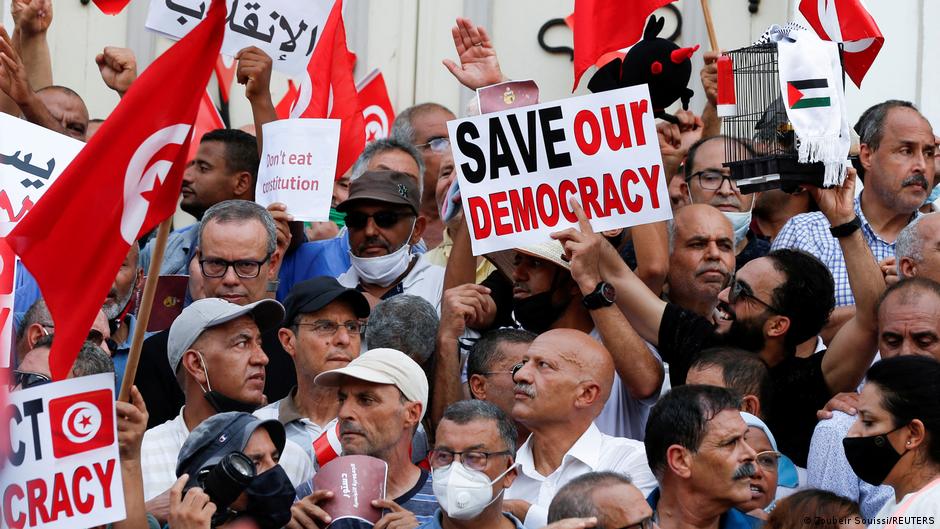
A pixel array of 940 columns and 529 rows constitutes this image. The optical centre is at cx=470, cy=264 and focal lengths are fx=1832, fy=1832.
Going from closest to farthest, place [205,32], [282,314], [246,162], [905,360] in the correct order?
[905,360]
[205,32]
[282,314]
[246,162]

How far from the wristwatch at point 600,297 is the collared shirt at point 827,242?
1.37 m

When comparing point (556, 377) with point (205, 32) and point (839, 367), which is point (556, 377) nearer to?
point (839, 367)

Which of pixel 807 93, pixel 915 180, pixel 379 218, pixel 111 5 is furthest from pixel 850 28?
pixel 111 5

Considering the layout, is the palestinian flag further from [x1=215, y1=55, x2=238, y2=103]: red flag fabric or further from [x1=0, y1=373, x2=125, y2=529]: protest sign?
[x1=215, y1=55, x2=238, y2=103]: red flag fabric

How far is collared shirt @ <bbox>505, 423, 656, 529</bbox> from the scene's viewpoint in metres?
6.81

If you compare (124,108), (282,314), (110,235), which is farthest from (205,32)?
(282,314)

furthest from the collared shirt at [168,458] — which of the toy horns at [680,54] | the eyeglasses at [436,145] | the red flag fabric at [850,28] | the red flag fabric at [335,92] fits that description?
the red flag fabric at [850,28]

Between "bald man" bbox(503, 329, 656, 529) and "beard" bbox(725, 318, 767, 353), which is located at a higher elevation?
"beard" bbox(725, 318, 767, 353)

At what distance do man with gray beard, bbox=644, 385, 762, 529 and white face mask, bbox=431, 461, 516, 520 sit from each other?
583 mm

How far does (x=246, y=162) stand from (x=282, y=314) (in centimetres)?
198

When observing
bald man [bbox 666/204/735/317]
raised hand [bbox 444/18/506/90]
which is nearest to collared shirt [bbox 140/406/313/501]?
bald man [bbox 666/204/735/317]

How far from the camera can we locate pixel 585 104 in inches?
303

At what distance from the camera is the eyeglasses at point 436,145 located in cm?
995

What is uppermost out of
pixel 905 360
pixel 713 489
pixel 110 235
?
pixel 110 235
